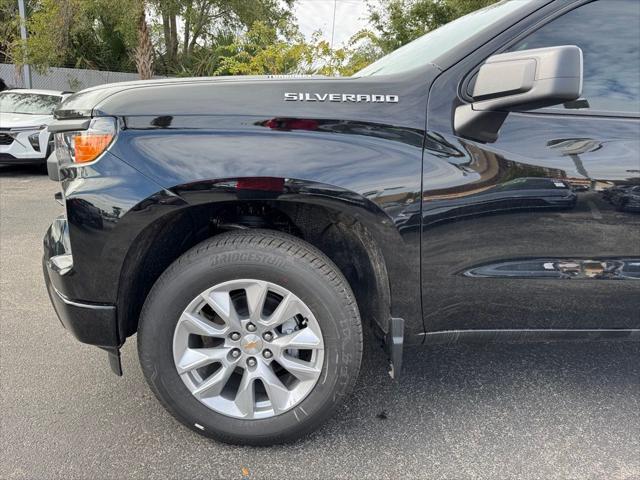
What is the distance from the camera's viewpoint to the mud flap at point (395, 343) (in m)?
1.91

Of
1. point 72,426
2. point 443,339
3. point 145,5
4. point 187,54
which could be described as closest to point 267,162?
point 443,339

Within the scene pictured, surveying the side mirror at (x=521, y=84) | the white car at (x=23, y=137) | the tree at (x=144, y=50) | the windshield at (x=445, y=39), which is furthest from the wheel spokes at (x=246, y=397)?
the tree at (x=144, y=50)

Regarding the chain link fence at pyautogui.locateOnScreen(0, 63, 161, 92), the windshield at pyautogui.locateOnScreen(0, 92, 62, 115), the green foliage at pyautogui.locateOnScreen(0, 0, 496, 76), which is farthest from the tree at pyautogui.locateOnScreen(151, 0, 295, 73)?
the windshield at pyautogui.locateOnScreen(0, 92, 62, 115)

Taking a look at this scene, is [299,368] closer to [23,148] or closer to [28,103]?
[23,148]

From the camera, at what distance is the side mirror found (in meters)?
1.59

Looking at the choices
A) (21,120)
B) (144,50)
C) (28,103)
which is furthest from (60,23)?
(21,120)

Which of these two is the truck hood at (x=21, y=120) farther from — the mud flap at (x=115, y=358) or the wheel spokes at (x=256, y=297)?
the wheel spokes at (x=256, y=297)

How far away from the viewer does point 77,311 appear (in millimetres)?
1884

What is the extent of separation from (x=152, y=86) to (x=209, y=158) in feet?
1.35

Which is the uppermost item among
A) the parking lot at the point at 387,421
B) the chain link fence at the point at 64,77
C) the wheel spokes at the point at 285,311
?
the chain link fence at the point at 64,77

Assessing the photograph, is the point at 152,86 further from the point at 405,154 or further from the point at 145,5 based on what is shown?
the point at 145,5

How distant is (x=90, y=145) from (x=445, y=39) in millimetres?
1560

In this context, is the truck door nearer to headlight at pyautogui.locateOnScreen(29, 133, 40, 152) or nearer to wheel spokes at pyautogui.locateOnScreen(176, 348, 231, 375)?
wheel spokes at pyautogui.locateOnScreen(176, 348, 231, 375)

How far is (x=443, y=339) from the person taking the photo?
2014 millimetres
